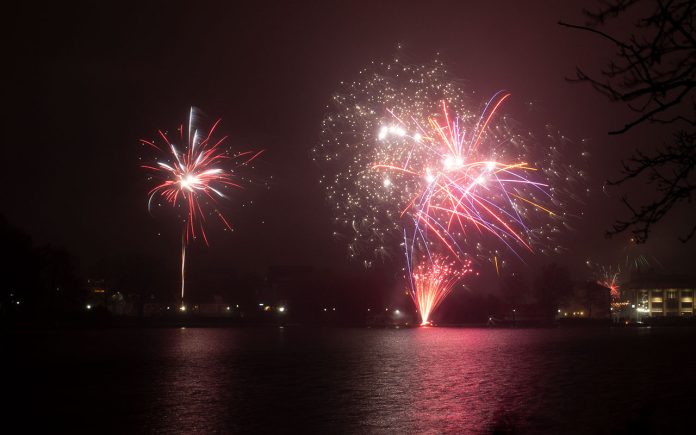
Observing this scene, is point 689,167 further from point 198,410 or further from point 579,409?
point 198,410

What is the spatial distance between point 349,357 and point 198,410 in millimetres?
12866

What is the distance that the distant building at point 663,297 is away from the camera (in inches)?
6220

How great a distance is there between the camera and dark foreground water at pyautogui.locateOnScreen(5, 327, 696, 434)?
11.1 metres

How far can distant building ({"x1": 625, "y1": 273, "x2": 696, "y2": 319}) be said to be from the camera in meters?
158

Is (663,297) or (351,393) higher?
(351,393)

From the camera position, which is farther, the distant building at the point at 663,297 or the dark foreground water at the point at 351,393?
the distant building at the point at 663,297

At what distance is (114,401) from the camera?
13953mm

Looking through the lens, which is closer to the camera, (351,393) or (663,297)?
(351,393)

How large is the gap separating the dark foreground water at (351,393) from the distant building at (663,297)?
5708 inches

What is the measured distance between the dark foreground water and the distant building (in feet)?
476

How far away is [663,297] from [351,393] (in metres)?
162

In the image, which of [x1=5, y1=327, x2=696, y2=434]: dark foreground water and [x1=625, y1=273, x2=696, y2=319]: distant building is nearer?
[x1=5, y1=327, x2=696, y2=434]: dark foreground water

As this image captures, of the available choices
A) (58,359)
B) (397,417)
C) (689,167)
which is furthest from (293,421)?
(58,359)

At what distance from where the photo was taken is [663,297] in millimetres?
160125
